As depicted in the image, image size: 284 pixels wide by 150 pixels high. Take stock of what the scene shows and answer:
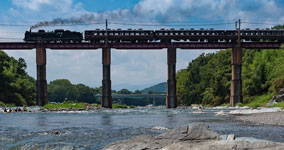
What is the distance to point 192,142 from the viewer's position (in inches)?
413

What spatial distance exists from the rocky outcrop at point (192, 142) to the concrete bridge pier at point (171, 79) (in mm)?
53926

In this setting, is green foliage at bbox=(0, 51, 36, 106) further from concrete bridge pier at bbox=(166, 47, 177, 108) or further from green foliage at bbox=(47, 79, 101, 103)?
green foliage at bbox=(47, 79, 101, 103)

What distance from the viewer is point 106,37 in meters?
64.5

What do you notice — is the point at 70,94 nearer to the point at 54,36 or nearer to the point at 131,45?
the point at 54,36

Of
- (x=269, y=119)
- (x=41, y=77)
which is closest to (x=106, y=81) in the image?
(x=41, y=77)

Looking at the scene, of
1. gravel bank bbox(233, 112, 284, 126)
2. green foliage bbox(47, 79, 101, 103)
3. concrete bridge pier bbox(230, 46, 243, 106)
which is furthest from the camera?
green foliage bbox(47, 79, 101, 103)

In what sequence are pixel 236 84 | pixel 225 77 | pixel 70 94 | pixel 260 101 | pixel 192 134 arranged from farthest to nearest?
pixel 70 94 < pixel 225 77 < pixel 236 84 < pixel 260 101 < pixel 192 134

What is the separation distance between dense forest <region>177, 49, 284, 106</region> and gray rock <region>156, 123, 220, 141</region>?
4869cm

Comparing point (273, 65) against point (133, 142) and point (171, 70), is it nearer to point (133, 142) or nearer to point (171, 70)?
point (171, 70)

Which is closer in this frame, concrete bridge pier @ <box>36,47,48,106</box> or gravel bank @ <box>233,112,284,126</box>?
gravel bank @ <box>233,112,284,126</box>

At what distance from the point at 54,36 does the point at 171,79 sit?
73.0 feet

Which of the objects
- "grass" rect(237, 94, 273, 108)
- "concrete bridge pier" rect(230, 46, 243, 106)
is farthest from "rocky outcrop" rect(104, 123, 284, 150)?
"concrete bridge pier" rect(230, 46, 243, 106)

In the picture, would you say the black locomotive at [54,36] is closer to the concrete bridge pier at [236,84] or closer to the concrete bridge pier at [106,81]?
the concrete bridge pier at [106,81]

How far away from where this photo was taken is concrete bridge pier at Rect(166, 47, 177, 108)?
6519cm
